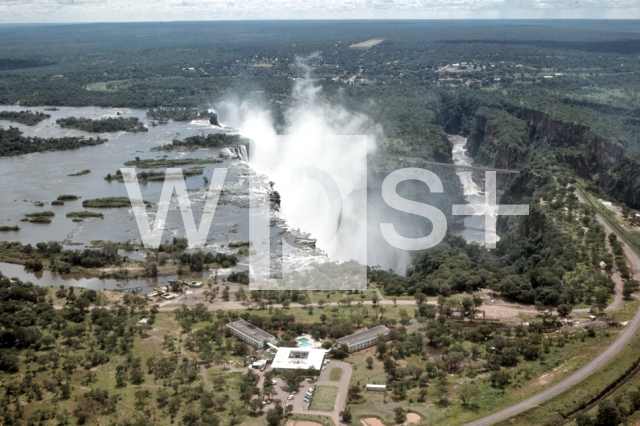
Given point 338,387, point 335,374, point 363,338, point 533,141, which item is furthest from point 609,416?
point 533,141

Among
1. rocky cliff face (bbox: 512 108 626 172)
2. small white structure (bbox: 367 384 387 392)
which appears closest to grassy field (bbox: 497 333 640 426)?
small white structure (bbox: 367 384 387 392)

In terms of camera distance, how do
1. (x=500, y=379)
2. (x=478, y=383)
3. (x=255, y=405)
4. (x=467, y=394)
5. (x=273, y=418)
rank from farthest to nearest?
(x=478, y=383) → (x=500, y=379) → (x=467, y=394) → (x=255, y=405) → (x=273, y=418)

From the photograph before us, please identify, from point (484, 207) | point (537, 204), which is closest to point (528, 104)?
point (484, 207)

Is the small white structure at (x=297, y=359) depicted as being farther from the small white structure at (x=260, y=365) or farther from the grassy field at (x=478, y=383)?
the grassy field at (x=478, y=383)

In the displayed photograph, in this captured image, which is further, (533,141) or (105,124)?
(105,124)

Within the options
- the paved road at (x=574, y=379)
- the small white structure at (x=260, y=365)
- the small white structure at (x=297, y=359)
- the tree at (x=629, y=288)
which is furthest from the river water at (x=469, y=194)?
the small white structure at (x=260, y=365)

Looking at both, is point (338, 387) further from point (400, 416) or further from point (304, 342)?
point (304, 342)

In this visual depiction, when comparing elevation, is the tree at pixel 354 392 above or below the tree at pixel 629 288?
below
